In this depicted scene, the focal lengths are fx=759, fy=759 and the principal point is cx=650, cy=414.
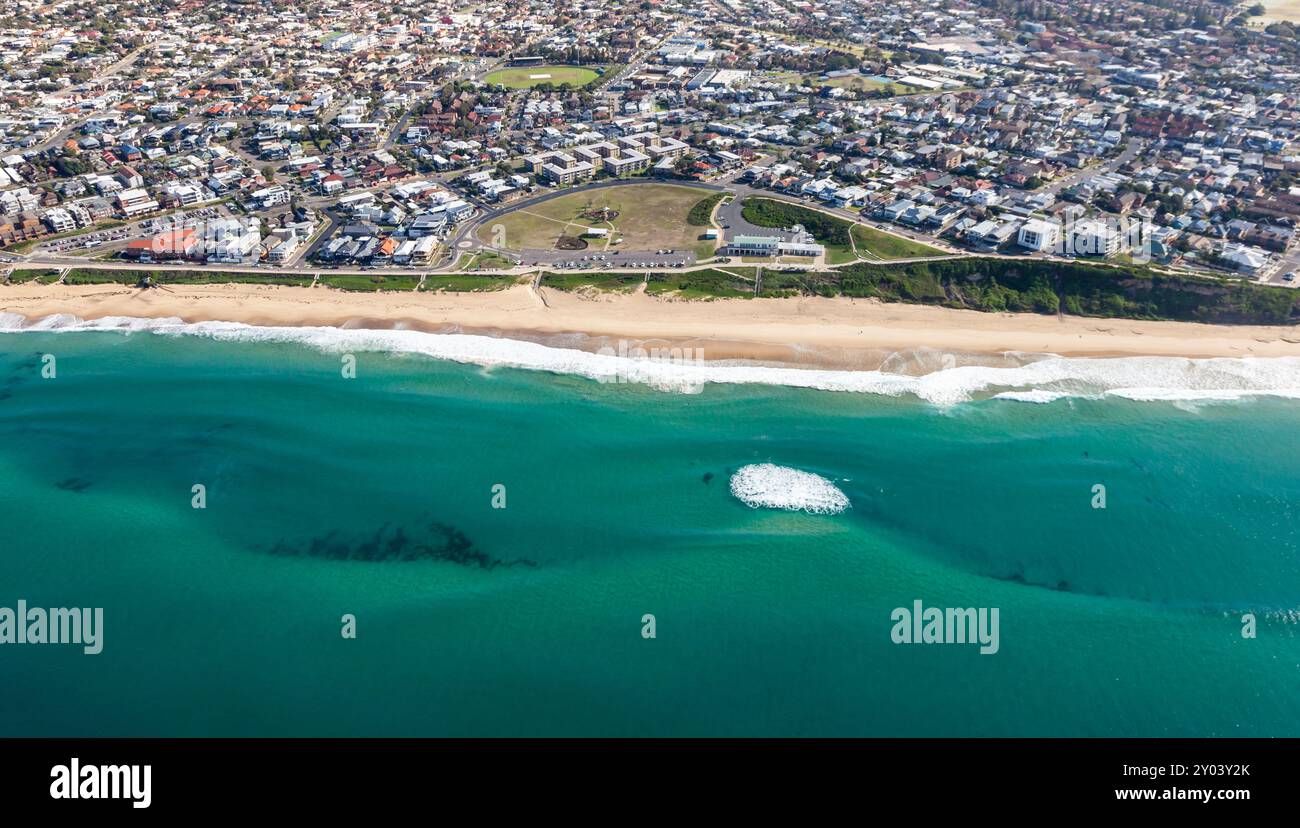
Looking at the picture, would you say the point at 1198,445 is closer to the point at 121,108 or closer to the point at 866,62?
the point at 866,62

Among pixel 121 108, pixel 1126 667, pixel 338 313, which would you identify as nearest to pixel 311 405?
pixel 338 313

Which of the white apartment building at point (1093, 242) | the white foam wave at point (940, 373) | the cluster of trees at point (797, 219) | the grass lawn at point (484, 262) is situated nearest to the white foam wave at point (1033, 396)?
the white foam wave at point (940, 373)

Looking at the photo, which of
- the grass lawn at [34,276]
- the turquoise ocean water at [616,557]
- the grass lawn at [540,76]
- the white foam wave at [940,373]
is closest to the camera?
the turquoise ocean water at [616,557]

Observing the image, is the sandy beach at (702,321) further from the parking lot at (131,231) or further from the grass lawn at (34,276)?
the parking lot at (131,231)

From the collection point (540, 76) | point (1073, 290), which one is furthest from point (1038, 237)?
point (540, 76)

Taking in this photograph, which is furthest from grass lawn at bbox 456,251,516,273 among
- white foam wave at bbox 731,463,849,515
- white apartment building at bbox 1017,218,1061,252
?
white apartment building at bbox 1017,218,1061,252

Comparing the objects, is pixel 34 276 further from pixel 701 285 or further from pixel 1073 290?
pixel 1073 290

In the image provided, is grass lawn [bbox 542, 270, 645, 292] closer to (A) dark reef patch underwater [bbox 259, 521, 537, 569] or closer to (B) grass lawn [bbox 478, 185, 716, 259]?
(B) grass lawn [bbox 478, 185, 716, 259]

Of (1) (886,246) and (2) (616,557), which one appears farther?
(1) (886,246)
